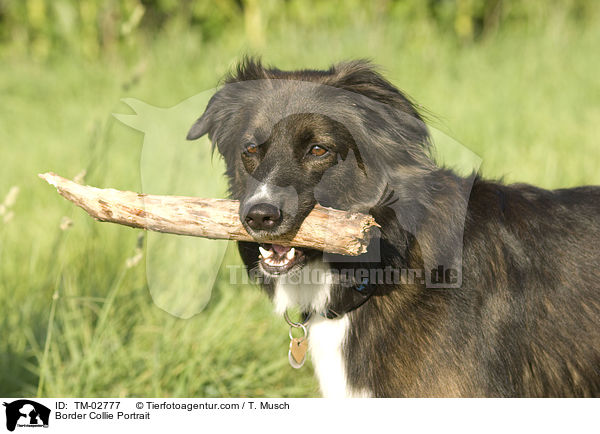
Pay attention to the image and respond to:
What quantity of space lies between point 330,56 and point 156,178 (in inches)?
190

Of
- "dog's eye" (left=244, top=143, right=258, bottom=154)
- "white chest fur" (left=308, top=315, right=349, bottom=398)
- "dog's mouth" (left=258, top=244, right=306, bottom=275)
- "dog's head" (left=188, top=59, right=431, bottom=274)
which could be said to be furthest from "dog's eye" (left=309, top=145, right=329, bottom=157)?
"white chest fur" (left=308, top=315, right=349, bottom=398)

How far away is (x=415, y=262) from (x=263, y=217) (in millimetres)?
836

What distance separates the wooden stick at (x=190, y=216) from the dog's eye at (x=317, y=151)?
1.21 ft

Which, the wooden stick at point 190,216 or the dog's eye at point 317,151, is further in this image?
the dog's eye at point 317,151

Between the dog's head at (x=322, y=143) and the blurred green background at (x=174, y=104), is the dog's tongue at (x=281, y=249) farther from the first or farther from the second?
the blurred green background at (x=174, y=104)

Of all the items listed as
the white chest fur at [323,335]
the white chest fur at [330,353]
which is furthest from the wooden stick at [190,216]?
the white chest fur at [330,353]

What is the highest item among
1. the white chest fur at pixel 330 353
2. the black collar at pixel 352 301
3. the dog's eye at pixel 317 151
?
the dog's eye at pixel 317 151

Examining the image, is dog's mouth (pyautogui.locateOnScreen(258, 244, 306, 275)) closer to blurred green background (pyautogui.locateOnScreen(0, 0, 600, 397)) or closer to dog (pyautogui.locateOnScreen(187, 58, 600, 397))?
dog (pyautogui.locateOnScreen(187, 58, 600, 397))

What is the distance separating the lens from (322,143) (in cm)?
323

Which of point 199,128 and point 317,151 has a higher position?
point 199,128

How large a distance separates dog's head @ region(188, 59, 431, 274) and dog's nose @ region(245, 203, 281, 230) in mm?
74

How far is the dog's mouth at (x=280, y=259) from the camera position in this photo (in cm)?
307

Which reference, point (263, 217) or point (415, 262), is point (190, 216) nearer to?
point (263, 217)
